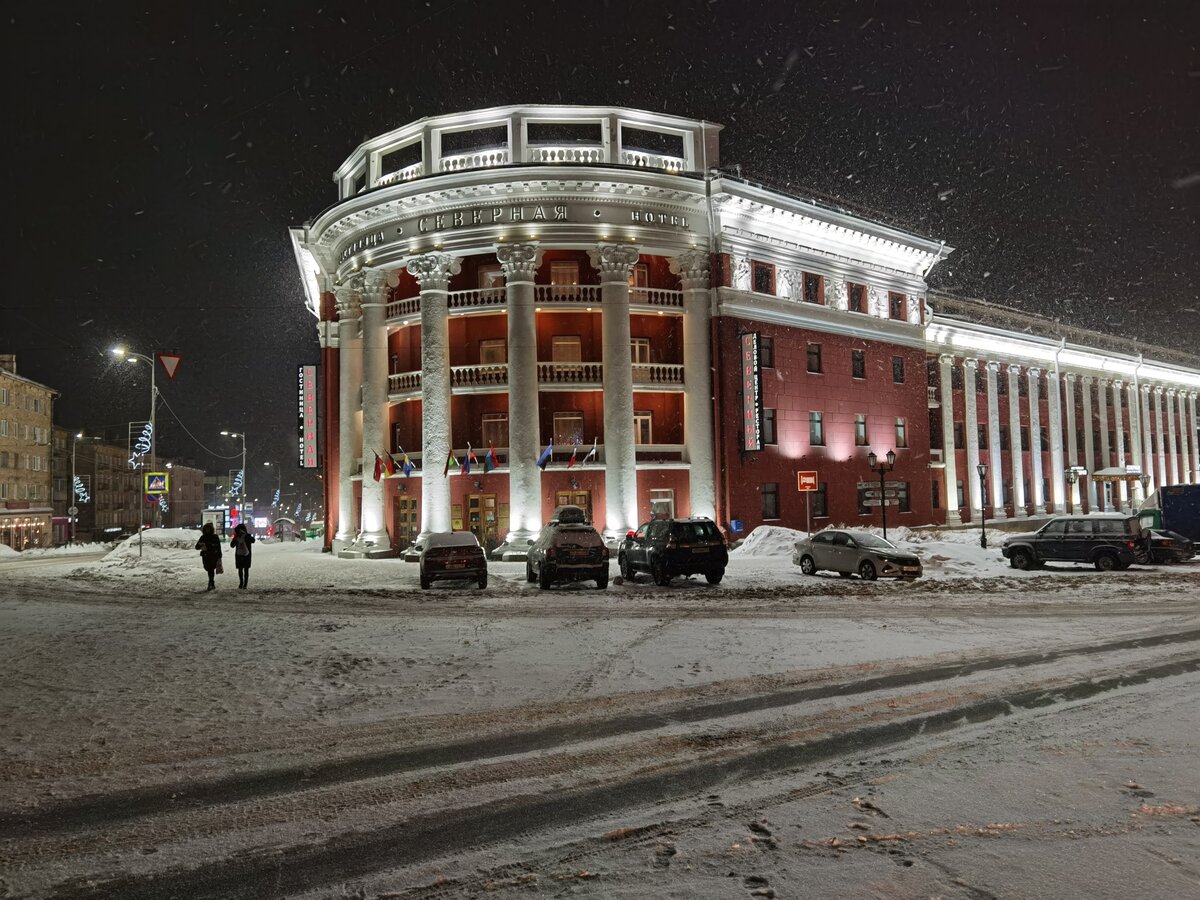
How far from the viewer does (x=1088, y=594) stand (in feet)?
62.4

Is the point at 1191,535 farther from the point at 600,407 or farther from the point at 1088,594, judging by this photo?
the point at 600,407

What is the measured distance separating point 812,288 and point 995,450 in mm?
21256

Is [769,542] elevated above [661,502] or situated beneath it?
situated beneath

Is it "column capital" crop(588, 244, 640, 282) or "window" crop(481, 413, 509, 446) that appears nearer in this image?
"column capital" crop(588, 244, 640, 282)

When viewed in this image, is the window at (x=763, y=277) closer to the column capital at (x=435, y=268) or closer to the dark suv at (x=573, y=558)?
the column capital at (x=435, y=268)

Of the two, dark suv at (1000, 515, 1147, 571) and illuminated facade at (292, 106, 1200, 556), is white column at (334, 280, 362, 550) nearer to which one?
illuminated facade at (292, 106, 1200, 556)

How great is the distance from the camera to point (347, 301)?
39.3 metres

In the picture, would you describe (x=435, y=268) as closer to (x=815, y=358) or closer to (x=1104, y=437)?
(x=815, y=358)

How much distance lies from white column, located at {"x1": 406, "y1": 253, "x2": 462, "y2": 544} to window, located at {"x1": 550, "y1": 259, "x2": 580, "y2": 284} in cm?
428

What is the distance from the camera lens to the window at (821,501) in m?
38.7

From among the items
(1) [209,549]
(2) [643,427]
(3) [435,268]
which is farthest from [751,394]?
(1) [209,549]

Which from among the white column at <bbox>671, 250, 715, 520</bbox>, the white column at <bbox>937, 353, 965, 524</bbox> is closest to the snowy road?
the white column at <bbox>671, 250, 715, 520</bbox>

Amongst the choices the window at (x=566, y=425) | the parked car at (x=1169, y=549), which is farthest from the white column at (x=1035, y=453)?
the window at (x=566, y=425)

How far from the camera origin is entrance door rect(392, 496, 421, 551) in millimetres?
35969
